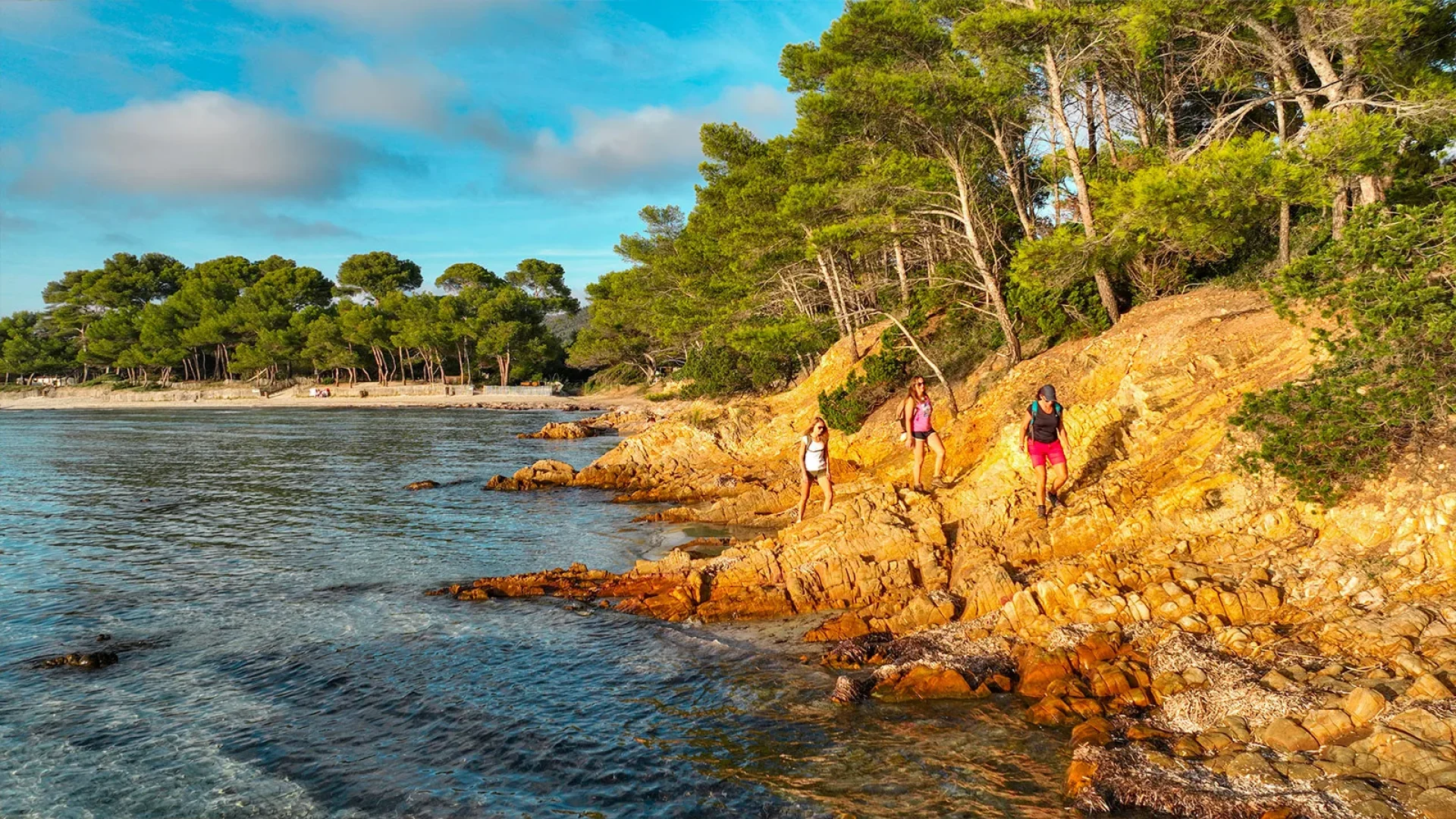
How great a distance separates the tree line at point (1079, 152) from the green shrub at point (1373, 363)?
2.43ft

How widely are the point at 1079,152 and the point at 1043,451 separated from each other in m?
13.4

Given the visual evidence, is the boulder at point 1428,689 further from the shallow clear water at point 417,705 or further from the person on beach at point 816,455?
the person on beach at point 816,455

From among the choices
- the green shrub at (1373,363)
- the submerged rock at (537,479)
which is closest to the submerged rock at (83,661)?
the submerged rock at (537,479)

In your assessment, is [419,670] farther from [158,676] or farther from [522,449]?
[522,449]

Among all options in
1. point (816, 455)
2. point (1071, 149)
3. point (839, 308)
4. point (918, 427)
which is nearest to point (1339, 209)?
point (1071, 149)

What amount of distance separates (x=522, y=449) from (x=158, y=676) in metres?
27.6

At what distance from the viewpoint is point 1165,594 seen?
29.0ft

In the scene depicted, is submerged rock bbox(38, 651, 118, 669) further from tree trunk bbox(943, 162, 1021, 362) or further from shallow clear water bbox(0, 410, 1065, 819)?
tree trunk bbox(943, 162, 1021, 362)

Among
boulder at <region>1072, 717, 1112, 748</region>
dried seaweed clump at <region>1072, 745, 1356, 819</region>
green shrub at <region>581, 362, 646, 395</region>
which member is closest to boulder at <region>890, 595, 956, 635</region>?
boulder at <region>1072, 717, 1112, 748</region>

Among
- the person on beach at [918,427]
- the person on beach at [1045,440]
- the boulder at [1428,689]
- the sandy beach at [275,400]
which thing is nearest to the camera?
the boulder at [1428,689]

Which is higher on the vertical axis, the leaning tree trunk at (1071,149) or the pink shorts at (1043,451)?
the leaning tree trunk at (1071,149)

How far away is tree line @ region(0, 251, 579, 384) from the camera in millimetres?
82375

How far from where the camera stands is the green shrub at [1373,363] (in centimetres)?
Result: 850

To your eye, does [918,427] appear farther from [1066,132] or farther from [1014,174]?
[1014,174]
